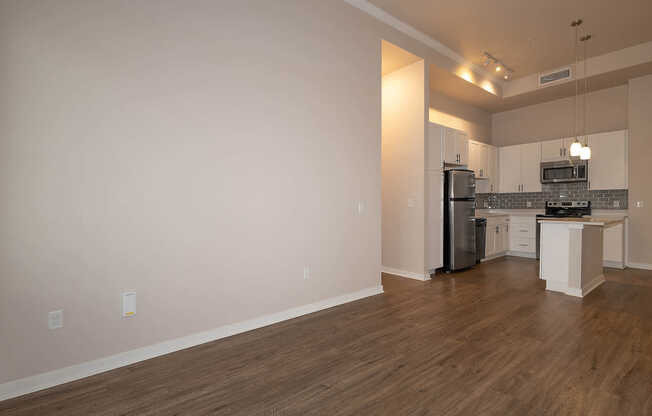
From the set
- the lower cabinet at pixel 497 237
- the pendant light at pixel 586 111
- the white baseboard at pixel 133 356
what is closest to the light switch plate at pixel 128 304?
the white baseboard at pixel 133 356

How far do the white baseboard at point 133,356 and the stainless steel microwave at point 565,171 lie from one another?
5324 millimetres

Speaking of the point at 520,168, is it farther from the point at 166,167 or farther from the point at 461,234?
the point at 166,167

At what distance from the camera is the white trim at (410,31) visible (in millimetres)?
3859

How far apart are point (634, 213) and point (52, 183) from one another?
7.65m

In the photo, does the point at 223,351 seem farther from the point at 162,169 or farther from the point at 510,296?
the point at 510,296

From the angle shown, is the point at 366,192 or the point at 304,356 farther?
the point at 366,192

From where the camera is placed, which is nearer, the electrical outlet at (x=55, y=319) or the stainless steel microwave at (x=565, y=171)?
the electrical outlet at (x=55, y=319)

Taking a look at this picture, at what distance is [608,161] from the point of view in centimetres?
562

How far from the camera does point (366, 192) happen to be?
Answer: 390 cm

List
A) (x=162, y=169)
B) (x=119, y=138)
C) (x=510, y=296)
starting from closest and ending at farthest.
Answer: (x=119, y=138) → (x=162, y=169) → (x=510, y=296)

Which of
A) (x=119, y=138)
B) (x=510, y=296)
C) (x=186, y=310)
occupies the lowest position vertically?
(x=510, y=296)

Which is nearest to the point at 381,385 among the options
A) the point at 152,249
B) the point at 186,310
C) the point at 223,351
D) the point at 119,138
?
the point at 223,351

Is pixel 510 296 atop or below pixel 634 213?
below

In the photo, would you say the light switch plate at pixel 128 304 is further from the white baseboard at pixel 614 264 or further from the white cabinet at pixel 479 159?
the white baseboard at pixel 614 264
